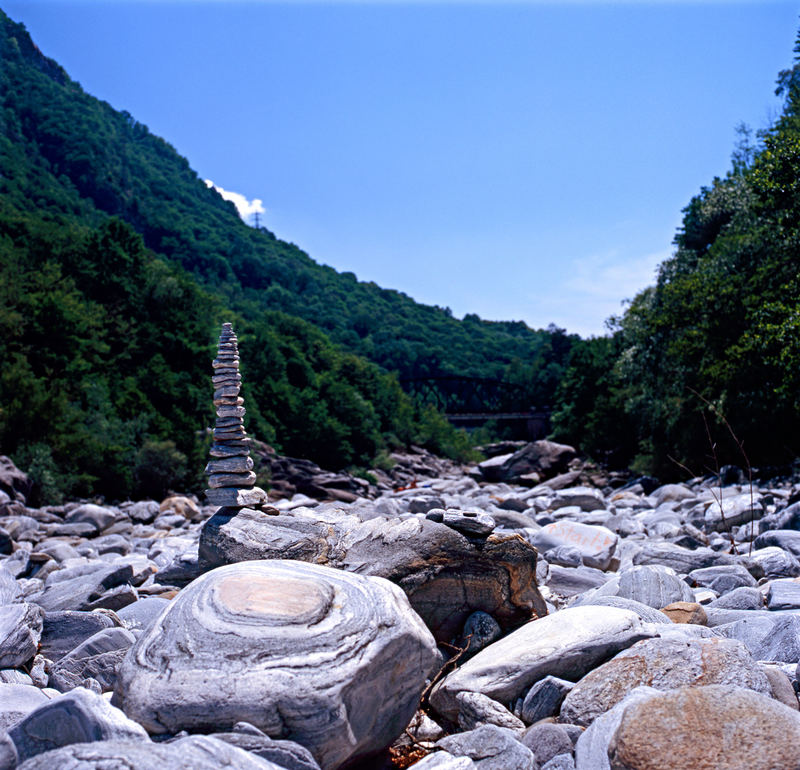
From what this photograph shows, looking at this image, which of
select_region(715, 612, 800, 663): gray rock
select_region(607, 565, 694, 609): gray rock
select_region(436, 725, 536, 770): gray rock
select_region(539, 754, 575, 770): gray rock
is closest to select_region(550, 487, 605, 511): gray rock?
select_region(607, 565, 694, 609): gray rock

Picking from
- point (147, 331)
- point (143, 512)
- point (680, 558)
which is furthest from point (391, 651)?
point (147, 331)

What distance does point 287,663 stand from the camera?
3.84 metres

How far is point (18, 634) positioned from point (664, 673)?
5.04 metres

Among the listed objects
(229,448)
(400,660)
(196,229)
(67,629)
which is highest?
(196,229)

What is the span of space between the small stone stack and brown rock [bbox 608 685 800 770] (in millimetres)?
4454

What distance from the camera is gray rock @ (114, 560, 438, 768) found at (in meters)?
3.67

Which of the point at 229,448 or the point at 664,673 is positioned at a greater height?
the point at 229,448

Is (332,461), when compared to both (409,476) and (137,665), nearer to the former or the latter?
(409,476)

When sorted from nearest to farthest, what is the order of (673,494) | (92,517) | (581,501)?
(581,501) → (92,517) → (673,494)

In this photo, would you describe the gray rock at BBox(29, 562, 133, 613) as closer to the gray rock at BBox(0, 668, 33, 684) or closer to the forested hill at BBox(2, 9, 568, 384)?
the gray rock at BBox(0, 668, 33, 684)

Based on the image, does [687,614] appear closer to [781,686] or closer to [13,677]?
[781,686]

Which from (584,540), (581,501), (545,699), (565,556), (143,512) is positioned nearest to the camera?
(545,699)

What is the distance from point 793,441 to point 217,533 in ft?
57.2

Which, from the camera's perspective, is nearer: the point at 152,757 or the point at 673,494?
the point at 152,757
